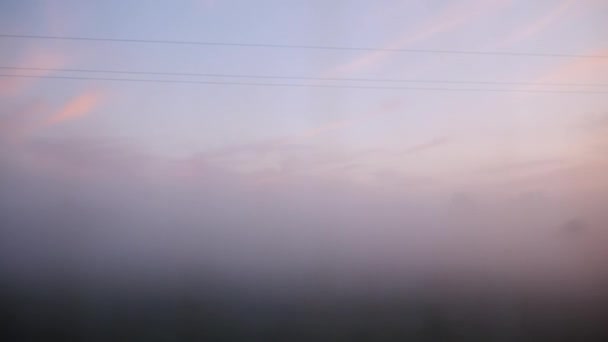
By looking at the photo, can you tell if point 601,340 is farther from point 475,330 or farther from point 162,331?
point 162,331

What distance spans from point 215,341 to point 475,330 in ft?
5.07

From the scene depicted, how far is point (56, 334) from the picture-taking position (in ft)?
9.14

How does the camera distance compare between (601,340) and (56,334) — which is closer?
(56,334)

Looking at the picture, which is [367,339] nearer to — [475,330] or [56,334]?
[475,330]

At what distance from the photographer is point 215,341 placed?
2.87 meters

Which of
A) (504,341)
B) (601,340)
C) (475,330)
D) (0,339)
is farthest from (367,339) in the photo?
(0,339)

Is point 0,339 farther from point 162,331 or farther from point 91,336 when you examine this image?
point 162,331

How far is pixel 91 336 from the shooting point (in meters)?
2.81

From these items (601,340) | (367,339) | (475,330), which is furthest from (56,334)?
(601,340)

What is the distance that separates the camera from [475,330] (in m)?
2.90

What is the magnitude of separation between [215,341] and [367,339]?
900mm

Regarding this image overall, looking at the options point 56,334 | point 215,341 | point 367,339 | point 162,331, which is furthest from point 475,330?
point 56,334

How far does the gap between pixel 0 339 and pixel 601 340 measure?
3583 mm

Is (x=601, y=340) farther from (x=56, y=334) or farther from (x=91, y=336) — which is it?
(x=56, y=334)
